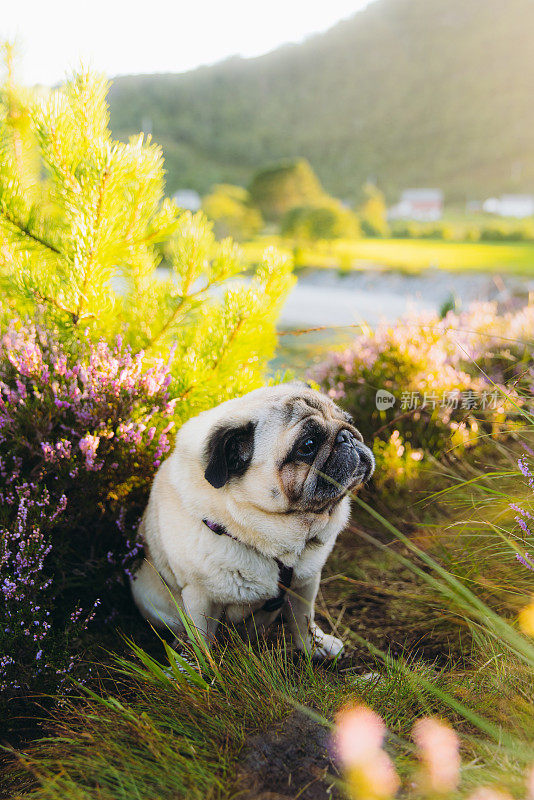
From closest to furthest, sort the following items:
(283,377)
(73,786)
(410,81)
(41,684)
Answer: (73,786)
(41,684)
(283,377)
(410,81)

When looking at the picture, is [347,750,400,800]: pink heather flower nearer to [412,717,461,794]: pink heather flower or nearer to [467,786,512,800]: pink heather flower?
[412,717,461,794]: pink heather flower

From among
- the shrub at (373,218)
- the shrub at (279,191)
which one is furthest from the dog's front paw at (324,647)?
the shrub at (279,191)

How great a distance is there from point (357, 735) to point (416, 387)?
2.78 metres

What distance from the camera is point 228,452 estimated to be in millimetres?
2141

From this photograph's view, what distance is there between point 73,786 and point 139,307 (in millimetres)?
2388

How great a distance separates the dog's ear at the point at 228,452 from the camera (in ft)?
6.65

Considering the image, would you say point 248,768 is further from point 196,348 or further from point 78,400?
point 196,348

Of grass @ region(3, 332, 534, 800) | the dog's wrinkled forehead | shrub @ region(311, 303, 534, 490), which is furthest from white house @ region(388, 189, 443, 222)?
grass @ region(3, 332, 534, 800)

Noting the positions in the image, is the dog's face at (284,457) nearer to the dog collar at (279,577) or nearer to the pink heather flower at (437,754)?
the dog collar at (279,577)

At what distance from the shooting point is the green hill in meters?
71.4

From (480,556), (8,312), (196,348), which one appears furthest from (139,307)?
(480,556)

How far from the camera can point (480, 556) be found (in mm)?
2469

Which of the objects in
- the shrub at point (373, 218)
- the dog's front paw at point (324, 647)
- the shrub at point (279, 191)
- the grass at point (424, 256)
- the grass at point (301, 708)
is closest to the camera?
the grass at point (301, 708)

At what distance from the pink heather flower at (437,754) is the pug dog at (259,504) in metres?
0.65
